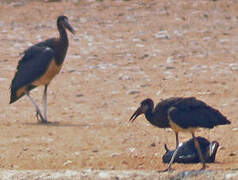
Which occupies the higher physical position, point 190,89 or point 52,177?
point 52,177

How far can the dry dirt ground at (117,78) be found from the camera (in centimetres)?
956

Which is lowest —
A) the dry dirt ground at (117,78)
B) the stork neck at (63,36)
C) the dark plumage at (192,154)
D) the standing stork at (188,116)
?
the dry dirt ground at (117,78)

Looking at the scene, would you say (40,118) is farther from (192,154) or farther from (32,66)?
(192,154)

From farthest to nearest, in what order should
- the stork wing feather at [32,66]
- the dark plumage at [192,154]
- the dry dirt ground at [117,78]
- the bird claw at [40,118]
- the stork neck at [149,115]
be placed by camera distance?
the stork wing feather at [32,66], the bird claw at [40,118], the dry dirt ground at [117,78], the dark plumage at [192,154], the stork neck at [149,115]

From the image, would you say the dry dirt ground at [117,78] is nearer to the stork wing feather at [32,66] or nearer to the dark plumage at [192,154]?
the dark plumage at [192,154]

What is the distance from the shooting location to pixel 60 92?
13.0m

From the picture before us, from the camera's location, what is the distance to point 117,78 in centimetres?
1366

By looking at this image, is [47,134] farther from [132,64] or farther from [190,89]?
Result: [132,64]

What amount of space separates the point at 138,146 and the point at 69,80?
4.15 m

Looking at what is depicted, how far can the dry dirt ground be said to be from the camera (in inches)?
376

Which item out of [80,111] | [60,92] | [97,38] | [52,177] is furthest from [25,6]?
[52,177]

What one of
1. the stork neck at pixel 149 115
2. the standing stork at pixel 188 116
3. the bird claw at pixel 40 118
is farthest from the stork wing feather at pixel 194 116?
the bird claw at pixel 40 118

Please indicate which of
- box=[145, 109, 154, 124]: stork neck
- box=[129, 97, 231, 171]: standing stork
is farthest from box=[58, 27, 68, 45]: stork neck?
box=[129, 97, 231, 171]: standing stork

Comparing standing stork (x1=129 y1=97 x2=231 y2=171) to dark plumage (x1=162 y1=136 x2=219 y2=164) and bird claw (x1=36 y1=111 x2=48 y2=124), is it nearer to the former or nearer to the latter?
dark plumage (x1=162 y1=136 x2=219 y2=164)
